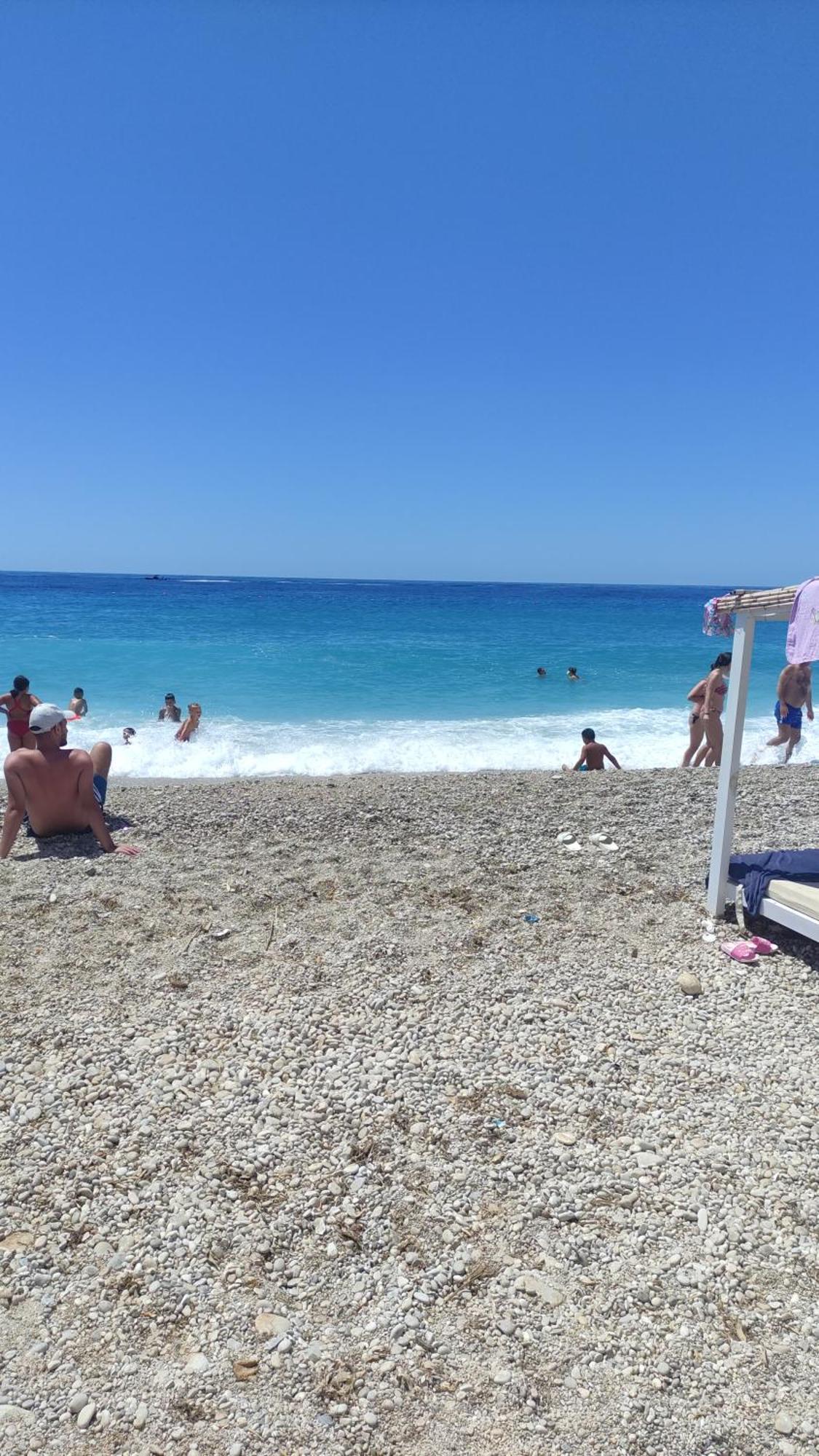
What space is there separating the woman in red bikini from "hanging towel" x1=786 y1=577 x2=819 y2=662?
742cm

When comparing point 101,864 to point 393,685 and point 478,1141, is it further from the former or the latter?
point 393,685

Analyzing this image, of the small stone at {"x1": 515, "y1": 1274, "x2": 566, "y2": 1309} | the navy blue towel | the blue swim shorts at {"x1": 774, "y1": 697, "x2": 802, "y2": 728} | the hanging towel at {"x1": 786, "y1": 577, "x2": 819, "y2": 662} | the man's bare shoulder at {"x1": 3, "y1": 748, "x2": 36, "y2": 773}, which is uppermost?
the hanging towel at {"x1": 786, "y1": 577, "x2": 819, "y2": 662}

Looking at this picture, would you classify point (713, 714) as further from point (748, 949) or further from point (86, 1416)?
point (86, 1416)

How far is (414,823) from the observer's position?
7.40 meters

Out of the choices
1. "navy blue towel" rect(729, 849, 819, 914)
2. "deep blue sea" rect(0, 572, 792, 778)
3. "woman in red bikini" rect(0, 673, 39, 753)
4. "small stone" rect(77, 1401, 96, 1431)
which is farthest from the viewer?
"deep blue sea" rect(0, 572, 792, 778)

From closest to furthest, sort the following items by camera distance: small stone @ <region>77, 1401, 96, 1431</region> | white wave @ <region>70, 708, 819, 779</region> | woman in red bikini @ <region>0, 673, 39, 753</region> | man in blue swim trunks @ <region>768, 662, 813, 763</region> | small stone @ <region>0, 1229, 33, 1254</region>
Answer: small stone @ <region>77, 1401, 96, 1431</region> → small stone @ <region>0, 1229, 33, 1254</region> → woman in red bikini @ <region>0, 673, 39, 753</region> → man in blue swim trunks @ <region>768, 662, 813, 763</region> → white wave @ <region>70, 708, 819, 779</region>

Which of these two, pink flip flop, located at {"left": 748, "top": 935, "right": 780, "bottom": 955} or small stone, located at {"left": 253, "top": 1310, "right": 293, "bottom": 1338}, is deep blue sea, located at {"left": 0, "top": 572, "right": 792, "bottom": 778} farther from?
small stone, located at {"left": 253, "top": 1310, "right": 293, "bottom": 1338}

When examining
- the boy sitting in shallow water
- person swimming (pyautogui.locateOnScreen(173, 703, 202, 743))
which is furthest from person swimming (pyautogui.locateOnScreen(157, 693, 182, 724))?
the boy sitting in shallow water

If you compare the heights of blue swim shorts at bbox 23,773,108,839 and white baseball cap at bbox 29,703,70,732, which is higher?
white baseball cap at bbox 29,703,70,732

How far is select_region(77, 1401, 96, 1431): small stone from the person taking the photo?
7.35 feet

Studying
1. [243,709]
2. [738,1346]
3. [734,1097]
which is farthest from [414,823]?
[243,709]

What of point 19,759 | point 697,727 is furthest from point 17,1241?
point 697,727

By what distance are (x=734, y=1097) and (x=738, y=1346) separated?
1.22 meters

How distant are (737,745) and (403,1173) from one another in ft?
11.0
